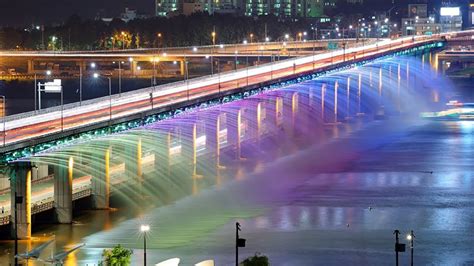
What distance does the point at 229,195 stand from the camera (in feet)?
141

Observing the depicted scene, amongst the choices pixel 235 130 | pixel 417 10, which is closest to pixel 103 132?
pixel 235 130

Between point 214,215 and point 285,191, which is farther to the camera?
point 285,191

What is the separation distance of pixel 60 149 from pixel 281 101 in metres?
36.4

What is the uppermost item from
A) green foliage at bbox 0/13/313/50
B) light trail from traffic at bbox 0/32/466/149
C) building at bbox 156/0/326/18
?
building at bbox 156/0/326/18

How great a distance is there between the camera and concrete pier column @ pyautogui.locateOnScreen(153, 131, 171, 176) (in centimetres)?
5050

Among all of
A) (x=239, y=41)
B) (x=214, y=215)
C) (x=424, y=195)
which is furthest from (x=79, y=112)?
(x=239, y=41)

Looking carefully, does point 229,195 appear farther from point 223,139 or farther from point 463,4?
point 463,4

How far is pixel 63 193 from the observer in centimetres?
3744

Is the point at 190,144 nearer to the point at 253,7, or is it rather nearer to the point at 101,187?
the point at 101,187

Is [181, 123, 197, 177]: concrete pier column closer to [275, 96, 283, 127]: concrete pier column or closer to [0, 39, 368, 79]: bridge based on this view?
[275, 96, 283, 127]: concrete pier column

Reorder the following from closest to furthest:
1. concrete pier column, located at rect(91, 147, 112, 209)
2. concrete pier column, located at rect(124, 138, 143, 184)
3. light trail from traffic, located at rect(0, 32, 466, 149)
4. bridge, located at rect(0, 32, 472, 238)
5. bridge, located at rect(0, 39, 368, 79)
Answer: bridge, located at rect(0, 32, 472, 238) < light trail from traffic, located at rect(0, 32, 466, 149) < concrete pier column, located at rect(91, 147, 112, 209) < concrete pier column, located at rect(124, 138, 143, 184) < bridge, located at rect(0, 39, 368, 79)

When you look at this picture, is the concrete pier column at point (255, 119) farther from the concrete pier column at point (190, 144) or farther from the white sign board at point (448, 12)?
the white sign board at point (448, 12)

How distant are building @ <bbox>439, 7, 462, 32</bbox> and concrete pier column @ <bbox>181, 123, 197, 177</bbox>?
102 meters

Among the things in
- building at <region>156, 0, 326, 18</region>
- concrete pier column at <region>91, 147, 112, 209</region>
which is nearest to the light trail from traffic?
concrete pier column at <region>91, 147, 112, 209</region>
